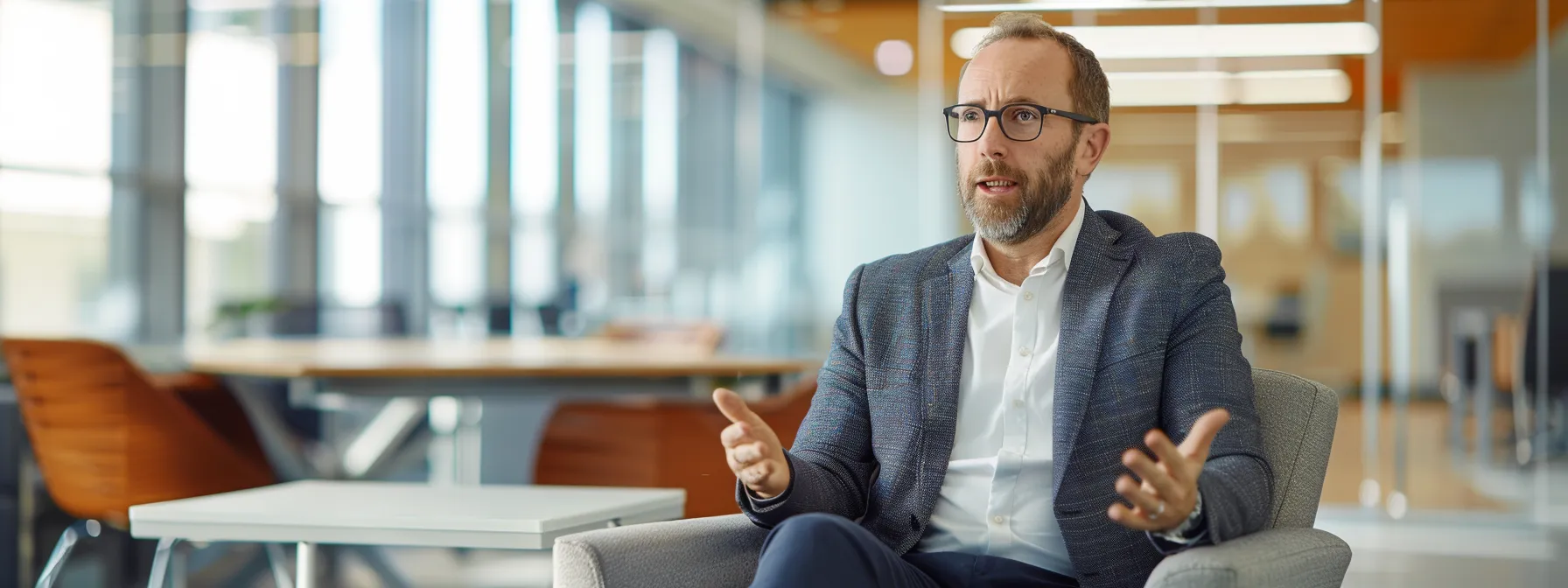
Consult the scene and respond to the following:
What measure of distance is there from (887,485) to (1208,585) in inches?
20.5

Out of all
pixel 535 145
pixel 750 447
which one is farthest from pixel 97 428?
pixel 535 145

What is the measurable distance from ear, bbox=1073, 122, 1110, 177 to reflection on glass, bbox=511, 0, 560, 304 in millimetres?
7913

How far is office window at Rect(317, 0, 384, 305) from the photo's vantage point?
25.3ft

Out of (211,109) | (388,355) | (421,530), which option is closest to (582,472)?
(388,355)

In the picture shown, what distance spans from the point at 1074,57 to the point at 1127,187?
3.84 meters

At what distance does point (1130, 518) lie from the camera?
147cm

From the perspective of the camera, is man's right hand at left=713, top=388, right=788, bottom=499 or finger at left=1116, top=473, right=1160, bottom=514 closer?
finger at left=1116, top=473, right=1160, bottom=514

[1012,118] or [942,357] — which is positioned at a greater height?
[1012,118]

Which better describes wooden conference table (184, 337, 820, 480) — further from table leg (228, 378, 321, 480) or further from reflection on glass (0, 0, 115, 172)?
reflection on glass (0, 0, 115, 172)

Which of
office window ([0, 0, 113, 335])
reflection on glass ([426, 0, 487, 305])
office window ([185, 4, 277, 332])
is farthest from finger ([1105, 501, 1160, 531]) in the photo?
reflection on glass ([426, 0, 487, 305])

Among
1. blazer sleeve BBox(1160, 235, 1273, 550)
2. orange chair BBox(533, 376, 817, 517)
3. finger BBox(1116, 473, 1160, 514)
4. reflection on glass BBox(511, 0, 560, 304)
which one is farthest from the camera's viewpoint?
reflection on glass BBox(511, 0, 560, 304)

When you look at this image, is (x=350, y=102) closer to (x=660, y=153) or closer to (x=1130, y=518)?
(x=660, y=153)

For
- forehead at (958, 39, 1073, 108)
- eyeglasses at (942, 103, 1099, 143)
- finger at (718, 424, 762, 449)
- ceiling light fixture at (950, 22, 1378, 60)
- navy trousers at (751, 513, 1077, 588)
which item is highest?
ceiling light fixture at (950, 22, 1378, 60)

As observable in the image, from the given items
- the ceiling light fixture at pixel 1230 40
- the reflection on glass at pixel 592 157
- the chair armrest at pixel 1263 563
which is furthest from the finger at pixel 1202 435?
the reflection on glass at pixel 592 157
